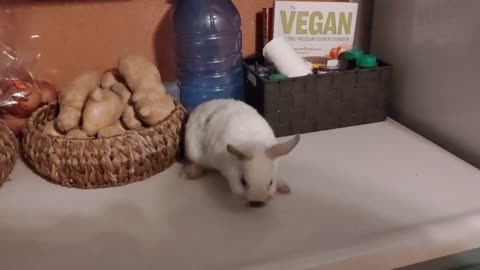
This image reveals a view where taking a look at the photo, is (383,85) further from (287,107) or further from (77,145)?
(77,145)

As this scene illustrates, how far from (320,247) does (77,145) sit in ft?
1.30

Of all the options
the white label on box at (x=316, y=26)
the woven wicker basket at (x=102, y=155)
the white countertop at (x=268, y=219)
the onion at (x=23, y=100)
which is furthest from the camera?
the white label on box at (x=316, y=26)

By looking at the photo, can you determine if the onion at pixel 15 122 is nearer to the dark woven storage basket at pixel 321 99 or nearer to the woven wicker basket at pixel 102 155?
the woven wicker basket at pixel 102 155

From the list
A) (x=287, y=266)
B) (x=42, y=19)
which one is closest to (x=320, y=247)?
(x=287, y=266)

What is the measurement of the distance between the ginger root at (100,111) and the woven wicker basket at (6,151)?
0.12 m

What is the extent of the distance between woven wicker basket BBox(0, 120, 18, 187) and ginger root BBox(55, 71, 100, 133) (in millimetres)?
81

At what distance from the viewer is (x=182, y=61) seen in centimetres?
110

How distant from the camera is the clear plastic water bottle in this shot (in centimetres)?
106

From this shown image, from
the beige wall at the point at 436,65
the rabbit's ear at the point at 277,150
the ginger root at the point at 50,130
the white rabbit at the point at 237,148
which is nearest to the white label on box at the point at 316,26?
the beige wall at the point at 436,65

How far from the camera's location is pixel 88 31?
1.03 metres

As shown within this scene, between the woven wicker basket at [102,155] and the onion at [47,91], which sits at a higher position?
the onion at [47,91]

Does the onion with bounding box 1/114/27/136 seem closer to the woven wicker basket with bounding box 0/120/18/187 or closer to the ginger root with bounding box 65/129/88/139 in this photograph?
the woven wicker basket with bounding box 0/120/18/187

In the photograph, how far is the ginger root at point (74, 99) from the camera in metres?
0.88

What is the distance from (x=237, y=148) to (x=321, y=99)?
0.94 ft
